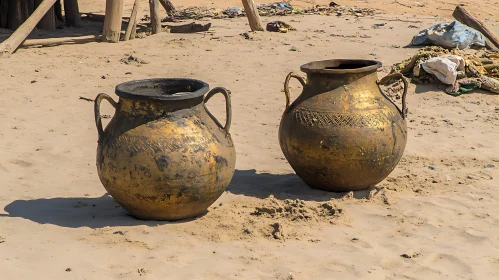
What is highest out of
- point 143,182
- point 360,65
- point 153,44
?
point 360,65

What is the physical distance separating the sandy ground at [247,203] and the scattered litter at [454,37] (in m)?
2.00

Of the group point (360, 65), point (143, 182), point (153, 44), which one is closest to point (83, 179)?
point (143, 182)

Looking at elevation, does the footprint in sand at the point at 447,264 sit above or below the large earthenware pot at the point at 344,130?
below

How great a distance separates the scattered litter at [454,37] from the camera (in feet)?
34.2

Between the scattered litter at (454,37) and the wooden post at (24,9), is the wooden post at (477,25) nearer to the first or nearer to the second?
the scattered litter at (454,37)

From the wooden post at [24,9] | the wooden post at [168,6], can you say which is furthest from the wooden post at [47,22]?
the wooden post at [168,6]

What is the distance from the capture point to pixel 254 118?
7574 mm

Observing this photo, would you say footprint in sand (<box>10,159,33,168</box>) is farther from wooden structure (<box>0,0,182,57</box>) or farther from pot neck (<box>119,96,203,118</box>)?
wooden structure (<box>0,0,182,57</box>)

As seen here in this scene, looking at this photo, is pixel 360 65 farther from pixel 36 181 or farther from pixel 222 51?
pixel 222 51

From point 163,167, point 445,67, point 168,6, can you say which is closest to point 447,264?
point 163,167

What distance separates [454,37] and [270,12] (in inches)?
215

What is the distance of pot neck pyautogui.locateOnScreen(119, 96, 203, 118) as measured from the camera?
438 centimetres

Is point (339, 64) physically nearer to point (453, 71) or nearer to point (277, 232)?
point (277, 232)

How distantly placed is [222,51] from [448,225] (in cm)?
635
